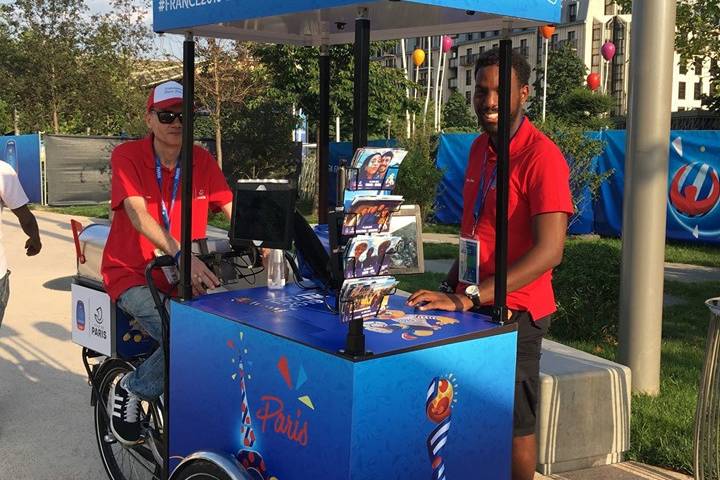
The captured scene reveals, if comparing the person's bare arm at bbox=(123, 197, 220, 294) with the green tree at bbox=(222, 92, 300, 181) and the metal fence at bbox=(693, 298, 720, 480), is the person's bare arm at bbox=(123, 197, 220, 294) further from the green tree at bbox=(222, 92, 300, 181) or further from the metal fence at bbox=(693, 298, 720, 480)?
the green tree at bbox=(222, 92, 300, 181)

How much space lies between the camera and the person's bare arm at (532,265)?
2916 millimetres

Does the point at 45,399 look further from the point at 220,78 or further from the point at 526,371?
the point at 220,78

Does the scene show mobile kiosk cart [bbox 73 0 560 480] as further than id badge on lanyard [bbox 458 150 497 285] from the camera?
No

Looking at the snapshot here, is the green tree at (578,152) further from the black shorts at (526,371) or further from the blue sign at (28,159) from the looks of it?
the blue sign at (28,159)

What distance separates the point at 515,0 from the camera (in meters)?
2.72

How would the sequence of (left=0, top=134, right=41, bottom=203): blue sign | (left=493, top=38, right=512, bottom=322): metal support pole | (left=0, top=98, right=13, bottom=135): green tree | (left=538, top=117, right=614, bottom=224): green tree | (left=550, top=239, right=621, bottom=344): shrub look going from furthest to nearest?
(left=0, top=98, right=13, bottom=135): green tree → (left=0, top=134, right=41, bottom=203): blue sign → (left=538, top=117, right=614, bottom=224): green tree → (left=550, top=239, right=621, bottom=344): shrub → (left=493, top=38, right=512, bottom=322): metal support pole

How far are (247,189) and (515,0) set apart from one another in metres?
1.19

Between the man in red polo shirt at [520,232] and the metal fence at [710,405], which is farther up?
the man in red polo shirt at [520,232]

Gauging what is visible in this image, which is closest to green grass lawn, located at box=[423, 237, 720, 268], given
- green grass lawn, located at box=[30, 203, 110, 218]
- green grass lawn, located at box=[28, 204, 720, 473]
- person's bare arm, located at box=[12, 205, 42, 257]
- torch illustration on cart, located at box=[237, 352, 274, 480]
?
green grass lawn, located at box=[28, 204, 720, 473]

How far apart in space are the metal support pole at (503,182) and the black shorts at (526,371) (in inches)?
8.2

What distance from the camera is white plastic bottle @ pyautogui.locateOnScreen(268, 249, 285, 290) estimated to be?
134 inches

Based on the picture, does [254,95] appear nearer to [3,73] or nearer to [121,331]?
[3,73]

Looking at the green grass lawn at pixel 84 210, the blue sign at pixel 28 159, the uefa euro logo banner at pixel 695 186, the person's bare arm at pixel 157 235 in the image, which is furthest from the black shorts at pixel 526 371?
the blue sign at pixel 28 159

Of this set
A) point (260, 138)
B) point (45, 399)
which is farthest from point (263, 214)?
point (260, 138)
